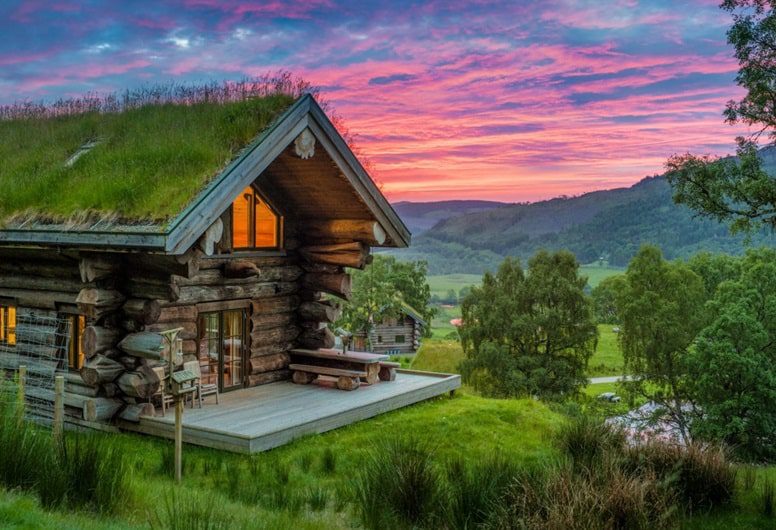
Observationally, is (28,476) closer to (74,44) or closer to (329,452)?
(329,452)

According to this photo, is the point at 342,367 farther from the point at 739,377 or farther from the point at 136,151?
the point at 739,377

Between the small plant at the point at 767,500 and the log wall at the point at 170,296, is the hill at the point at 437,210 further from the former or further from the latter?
the small plant at the point at 767,500

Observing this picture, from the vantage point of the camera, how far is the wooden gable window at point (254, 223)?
14297 millimetres

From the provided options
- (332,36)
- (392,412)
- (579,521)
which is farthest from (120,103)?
(579,521)

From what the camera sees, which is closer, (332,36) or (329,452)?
(329,452)

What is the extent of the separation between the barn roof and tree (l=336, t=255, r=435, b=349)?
71.3ft

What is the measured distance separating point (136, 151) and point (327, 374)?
5.75 m

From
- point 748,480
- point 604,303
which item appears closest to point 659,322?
point 748,480

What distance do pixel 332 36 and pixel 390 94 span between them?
193 inches

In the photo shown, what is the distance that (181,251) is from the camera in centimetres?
1067

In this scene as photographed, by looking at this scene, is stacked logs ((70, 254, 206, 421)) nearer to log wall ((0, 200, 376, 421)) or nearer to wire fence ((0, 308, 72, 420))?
log wall ((0, 200, 376, 421))

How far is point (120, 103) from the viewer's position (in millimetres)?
16250

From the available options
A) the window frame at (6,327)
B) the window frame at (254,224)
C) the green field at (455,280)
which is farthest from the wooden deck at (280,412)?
the green field at (455,280)

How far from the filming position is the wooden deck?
1097 cm
